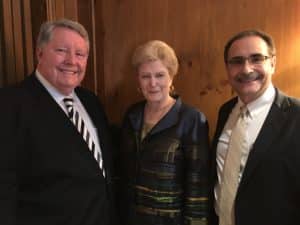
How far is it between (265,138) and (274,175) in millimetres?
146

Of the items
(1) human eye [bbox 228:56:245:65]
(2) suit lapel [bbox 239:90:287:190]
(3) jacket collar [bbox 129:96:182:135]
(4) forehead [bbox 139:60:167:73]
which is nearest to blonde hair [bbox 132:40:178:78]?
(4) forehead [bbox 139:60:167:73]

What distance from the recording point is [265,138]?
1.41m

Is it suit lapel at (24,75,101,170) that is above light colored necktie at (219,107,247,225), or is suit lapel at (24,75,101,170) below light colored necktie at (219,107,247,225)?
above

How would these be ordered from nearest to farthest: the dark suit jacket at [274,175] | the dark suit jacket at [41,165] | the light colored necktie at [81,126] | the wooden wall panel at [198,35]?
the dark suit jacket at [41,165], the dark suit jacket at [274,175], the light colored necktie at [81,126], the wooden wall panel at [198,35]

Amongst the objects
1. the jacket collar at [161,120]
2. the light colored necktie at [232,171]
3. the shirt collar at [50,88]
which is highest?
the shirt collar at [50,88]

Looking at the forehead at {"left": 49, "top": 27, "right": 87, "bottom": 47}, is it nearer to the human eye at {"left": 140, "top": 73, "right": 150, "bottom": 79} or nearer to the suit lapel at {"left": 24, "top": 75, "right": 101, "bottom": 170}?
the suit lapel at {"left": 24, "top": 75, "right": 101, "bottom": 170}

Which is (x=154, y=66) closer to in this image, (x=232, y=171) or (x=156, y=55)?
(x=156, y=55)

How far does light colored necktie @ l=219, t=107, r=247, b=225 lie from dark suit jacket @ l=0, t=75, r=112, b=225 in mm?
539

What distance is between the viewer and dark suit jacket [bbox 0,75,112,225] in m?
1.27

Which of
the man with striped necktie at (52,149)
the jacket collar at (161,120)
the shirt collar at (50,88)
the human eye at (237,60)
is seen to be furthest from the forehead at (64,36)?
the human eye at (237,60)

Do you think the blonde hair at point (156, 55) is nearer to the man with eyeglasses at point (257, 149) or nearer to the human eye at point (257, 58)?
the man with eyeglasses at point (257, 149)

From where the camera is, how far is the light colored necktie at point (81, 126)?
4.83ft

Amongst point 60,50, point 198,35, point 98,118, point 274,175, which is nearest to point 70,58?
point 60,50

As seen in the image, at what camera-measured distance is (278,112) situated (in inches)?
56.6
